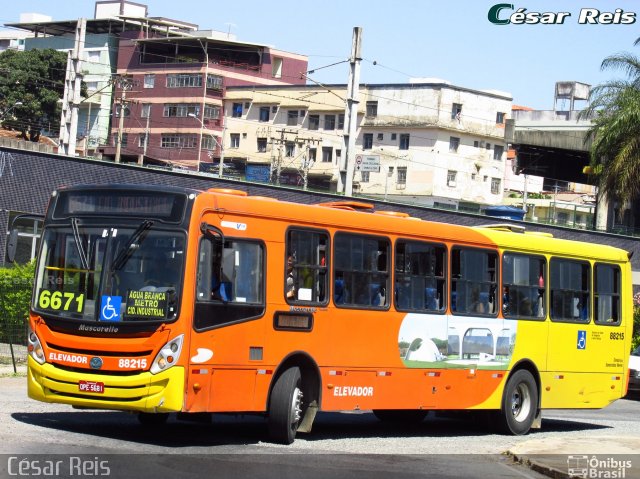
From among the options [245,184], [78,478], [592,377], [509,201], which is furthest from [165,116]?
[78,478]

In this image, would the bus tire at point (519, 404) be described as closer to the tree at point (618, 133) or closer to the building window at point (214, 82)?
the tree at point (618, 133)

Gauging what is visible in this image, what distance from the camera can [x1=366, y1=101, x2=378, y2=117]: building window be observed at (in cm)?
9544

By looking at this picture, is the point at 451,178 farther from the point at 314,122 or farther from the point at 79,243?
the point at 79,243

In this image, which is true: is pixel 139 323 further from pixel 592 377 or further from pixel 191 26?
pixel 191 26

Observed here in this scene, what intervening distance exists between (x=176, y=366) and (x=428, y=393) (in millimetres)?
5079

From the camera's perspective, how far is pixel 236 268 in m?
14.0

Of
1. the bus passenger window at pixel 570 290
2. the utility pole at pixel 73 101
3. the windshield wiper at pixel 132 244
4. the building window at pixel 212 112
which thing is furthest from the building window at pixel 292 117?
the windshield wiper at pixel 132 244

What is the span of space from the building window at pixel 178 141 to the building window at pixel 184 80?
4.38 meters

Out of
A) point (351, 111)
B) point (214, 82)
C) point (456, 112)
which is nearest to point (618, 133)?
point (351, 111)

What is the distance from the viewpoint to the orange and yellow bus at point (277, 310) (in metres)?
13.2

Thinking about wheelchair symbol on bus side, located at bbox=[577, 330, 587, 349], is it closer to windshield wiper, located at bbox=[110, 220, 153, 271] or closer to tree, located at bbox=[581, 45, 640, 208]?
windshield wiper, located at bbox=[110, 220, 153, 271]

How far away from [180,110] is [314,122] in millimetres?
13040

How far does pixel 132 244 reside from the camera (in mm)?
13344

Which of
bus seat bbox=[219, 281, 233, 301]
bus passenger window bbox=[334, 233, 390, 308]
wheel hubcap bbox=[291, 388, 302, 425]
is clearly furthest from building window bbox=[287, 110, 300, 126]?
bus seat bbox=[219, 281, 233, 301]
